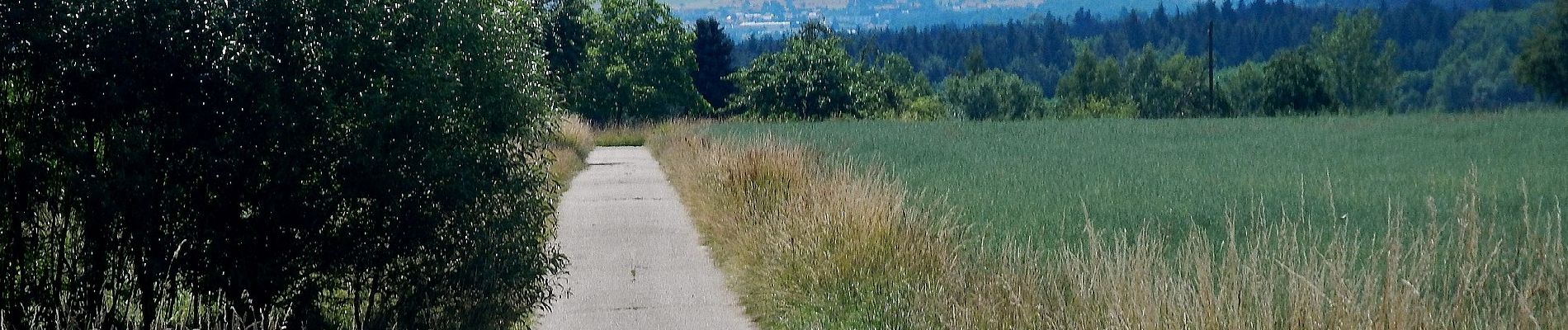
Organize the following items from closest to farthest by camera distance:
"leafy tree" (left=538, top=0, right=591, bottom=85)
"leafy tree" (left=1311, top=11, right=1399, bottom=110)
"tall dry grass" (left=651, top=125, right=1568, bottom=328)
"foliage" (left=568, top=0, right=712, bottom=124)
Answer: "tall dry grass" (left=651, top=125, right=1568, bottom=328) → "leafy tree" (left=538, top=0, right=591, bottom=85) → "foliage" (left=568, top=0, right=712, bottom=124) → "leafy tree" (left=1311, top=11, right=1399, bottom=110)

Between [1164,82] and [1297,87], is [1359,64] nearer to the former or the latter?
[1297,87]

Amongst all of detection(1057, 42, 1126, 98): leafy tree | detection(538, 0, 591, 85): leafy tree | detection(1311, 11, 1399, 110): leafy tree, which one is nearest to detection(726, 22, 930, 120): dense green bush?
detection(538, 0, 591, 85): leafy tree

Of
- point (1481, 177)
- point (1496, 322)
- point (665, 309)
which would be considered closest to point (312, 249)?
point (665, 309)

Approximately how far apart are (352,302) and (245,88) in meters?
1.32

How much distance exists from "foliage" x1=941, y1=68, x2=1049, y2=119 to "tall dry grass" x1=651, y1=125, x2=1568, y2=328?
11075 centimetres

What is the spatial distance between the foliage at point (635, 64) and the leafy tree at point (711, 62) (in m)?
14.3

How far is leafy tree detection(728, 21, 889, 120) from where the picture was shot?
65.6 m

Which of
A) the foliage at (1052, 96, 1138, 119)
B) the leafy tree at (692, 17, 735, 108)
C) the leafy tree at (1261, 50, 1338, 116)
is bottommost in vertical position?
the foliage at (1052, 96, 1138, 119)

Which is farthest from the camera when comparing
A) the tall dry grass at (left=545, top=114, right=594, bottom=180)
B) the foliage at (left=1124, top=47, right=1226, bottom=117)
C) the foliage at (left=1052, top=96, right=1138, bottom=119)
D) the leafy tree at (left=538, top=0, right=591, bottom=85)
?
the foliage at (left=1124, top=47, right=1226, bottom=117)

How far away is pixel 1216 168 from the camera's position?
16609 millimetres

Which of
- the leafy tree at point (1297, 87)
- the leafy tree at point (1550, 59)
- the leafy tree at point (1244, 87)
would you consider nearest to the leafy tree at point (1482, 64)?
the leafy tree at point (1244, 87)

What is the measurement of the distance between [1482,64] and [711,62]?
63.1 metres

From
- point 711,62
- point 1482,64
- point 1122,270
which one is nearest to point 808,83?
point 711,62

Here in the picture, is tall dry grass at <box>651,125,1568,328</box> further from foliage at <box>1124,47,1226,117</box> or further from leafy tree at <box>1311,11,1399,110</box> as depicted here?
foliage at <box>1124,47,1226,117</box>
